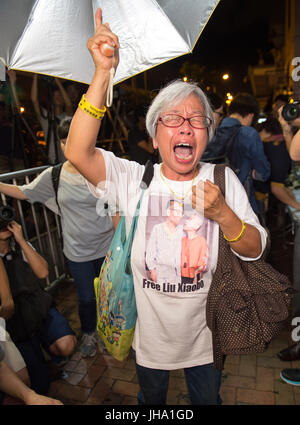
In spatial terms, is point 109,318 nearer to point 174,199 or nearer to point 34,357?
point 174,199

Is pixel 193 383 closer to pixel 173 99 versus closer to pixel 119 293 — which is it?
pixel 119 293

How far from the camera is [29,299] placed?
8.36ft

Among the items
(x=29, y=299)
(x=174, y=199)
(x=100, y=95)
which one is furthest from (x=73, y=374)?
(x=100, y=95)

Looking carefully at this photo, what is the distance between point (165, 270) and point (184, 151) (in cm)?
61

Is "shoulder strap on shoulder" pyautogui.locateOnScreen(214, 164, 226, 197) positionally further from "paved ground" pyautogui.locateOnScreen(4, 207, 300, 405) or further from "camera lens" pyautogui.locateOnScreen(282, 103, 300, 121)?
"paved ground" pyautogui.locateOnScreen(4, 207, 300, 405)

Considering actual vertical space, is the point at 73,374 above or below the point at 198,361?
below

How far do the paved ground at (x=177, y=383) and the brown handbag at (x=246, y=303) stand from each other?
1298mm

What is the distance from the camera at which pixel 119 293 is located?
1670 mm

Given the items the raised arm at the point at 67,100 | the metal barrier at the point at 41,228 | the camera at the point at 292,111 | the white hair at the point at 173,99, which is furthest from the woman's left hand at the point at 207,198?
the raised arm at the point at 67,100

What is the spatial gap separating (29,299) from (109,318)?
1.09 metres

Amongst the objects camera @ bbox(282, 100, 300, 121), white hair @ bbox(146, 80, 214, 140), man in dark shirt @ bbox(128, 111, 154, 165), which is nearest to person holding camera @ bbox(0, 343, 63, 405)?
white hair @ bbox(146, 80, 214, 140)

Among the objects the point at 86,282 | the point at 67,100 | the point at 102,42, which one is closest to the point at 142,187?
the point at 102,42

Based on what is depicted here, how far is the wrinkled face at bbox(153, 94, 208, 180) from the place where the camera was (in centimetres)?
158

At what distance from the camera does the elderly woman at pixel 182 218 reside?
5.08 ft
